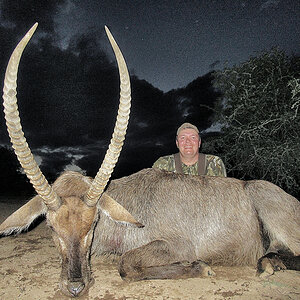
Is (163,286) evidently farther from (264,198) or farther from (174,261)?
(264,198)

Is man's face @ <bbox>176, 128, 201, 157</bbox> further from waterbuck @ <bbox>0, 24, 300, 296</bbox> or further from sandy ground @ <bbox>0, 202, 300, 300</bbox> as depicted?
sandy ground @ <bbox>0, 202, 300, 300</bbox>

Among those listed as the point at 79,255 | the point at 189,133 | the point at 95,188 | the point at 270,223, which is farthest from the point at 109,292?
the point at 189,133

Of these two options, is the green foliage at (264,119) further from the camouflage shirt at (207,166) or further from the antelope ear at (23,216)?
the antelope ear at (23,216)

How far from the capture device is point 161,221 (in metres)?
4.32

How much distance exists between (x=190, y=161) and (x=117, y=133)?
12.0ft

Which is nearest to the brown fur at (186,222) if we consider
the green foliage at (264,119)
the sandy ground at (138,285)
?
the sandy ground at (138,285)

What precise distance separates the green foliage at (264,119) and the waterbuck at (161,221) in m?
7.30

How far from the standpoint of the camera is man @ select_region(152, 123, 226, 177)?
260 inches

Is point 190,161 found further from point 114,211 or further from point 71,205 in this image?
point 71,205

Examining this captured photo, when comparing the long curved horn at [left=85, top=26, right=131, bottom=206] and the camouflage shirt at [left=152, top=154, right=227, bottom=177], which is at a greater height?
the long curved horn at [left=85, top=26, right=131, bottom=206]

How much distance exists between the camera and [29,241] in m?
5.64

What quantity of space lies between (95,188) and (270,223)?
2692mm

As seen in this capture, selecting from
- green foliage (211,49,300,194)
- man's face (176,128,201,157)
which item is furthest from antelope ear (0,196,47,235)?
green foliage (211,49,300,194)

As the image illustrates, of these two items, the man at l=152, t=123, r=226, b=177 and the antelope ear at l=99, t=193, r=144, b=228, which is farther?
the man at l=152, t=123, r=226, b=177
